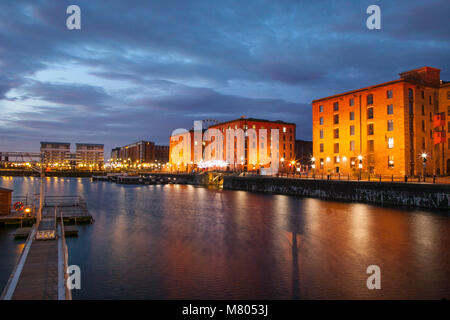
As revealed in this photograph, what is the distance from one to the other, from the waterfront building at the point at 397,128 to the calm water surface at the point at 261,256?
844 inches

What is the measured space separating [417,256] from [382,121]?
41.0 meters

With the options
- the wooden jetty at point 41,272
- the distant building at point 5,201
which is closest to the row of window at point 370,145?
the wooden jetty at point 41,272

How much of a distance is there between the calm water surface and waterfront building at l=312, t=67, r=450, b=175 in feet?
70.4

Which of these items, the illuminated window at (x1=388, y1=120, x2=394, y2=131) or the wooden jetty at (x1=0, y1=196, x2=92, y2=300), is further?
the illuminated window at (x1=388, y1=120, x2=394, y2=131)

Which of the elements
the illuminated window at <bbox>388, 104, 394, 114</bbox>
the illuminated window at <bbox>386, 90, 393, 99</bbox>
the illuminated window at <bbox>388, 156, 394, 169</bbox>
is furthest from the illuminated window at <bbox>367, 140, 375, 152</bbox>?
the illuminated window at <bbox>386, 90, 393, 99</bbox>

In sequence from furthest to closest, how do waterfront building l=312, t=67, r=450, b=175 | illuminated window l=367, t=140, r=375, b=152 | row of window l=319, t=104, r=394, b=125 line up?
illuminated window l=367, t=140, r=375, b=152, row of window l=319, t=104, r=394, b=125, waterfront building l=312, t=67, r=450, b=175

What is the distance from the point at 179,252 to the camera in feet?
65.3

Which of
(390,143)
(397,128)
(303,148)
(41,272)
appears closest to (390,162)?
(390,143)

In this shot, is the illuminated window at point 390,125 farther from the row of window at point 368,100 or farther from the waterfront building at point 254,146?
the waterfront building at point 254,146

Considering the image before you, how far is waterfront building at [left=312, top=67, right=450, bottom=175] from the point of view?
51.5 m

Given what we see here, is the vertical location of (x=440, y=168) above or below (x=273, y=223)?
above

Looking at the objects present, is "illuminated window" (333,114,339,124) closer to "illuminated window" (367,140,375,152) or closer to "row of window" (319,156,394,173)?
"row of window" (319,156,394,173)
